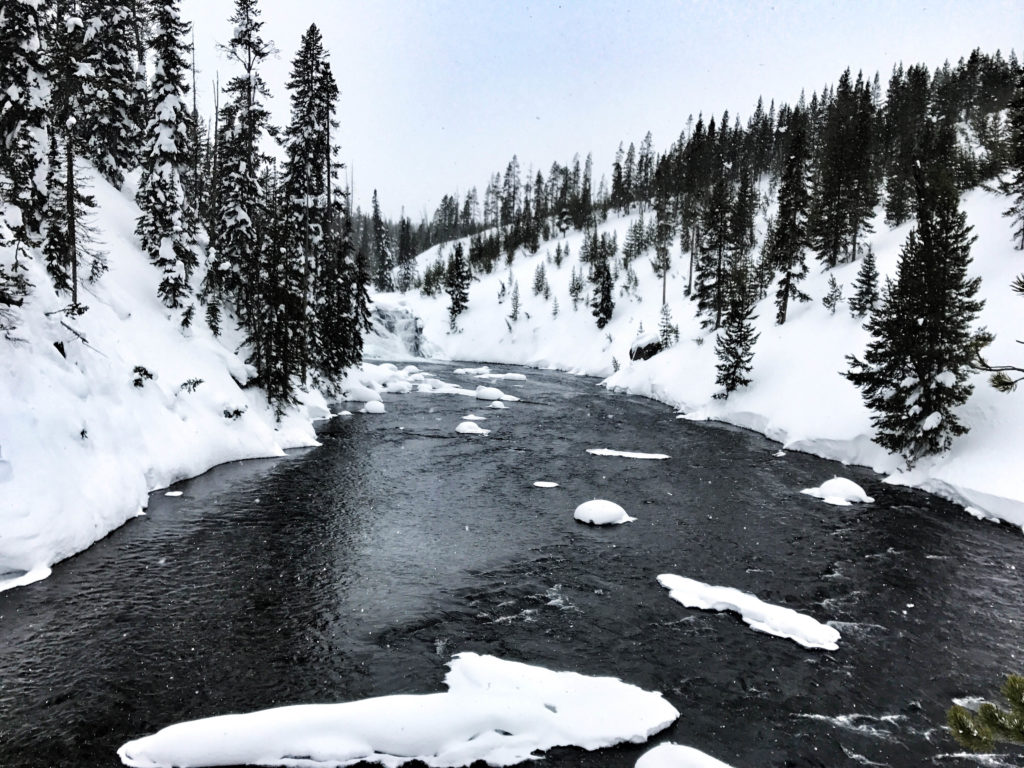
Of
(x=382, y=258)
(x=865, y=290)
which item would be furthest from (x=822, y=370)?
(x=382, y=258)

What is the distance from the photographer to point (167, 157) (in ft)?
88.4

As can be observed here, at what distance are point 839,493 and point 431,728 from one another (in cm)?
1821

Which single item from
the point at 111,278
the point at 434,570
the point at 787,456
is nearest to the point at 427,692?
the point at 434,570

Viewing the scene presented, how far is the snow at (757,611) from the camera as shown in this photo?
36.4 feet

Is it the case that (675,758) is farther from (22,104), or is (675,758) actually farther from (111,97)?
(111,97)

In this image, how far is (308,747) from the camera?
770cm

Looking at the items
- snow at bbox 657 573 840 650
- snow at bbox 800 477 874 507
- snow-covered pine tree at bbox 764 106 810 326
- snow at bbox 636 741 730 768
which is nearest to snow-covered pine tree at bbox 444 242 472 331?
snow-covered pine tree at bbox 764 106 810 326

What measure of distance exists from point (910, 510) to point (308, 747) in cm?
2042

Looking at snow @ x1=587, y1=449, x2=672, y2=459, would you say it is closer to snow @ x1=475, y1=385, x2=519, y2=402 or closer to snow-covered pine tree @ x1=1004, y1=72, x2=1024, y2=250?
snow @ x1=475, y1=385, x2=519, y2=402

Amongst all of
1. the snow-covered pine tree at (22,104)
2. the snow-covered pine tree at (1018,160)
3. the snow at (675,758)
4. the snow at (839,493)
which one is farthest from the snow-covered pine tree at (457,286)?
the snow at (675,758)

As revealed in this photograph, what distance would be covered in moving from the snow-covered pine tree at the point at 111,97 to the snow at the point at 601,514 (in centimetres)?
3258

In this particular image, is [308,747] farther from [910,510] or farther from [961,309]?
[961,309]

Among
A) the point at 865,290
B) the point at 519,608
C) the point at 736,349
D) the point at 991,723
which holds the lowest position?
the point at 519,608

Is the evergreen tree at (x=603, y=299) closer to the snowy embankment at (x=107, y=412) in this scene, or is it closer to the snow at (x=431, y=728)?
the snowy embankment at (x=107, y=412)
